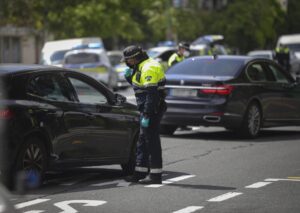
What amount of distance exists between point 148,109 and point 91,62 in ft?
75.5

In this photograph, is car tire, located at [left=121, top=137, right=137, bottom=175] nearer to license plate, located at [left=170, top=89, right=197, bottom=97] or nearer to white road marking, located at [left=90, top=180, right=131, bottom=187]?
white road marking, located at [left=90, top=180, right=131, bottom=187]

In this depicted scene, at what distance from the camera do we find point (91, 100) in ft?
37.8

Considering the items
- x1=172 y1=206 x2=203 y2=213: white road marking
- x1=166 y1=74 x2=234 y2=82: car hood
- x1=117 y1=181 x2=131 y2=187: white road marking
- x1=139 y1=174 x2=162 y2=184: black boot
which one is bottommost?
x1=172 y1=206 x2=203 y2=213: white road marking

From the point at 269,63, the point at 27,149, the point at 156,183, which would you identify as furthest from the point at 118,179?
the point at 269,63

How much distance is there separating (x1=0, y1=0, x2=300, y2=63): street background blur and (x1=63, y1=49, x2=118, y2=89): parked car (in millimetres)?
9468

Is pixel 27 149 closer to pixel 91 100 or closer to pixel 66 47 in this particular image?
pixel 91 100

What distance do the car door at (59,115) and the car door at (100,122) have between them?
154 mm

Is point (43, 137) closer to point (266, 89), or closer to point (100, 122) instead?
point (100, 122)

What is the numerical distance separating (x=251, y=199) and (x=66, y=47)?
87.6 ft

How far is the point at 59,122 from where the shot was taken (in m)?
10.7

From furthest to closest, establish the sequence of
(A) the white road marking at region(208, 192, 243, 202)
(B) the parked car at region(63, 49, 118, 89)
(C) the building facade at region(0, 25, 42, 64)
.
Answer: (C) the building facade at region(0, 25, 42, 64) < (B) the parked car at region(63, 49, 118, 89) < (A) the white road marking at region(208, 192, 243, 202)

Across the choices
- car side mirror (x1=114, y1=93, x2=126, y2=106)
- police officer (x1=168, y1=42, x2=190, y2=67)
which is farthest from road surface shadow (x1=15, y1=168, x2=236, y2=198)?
police officer (x1=168, y1=42, x2=190, y2=67)

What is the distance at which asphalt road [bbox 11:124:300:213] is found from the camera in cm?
933

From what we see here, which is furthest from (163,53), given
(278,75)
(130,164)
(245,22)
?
(245,22)
